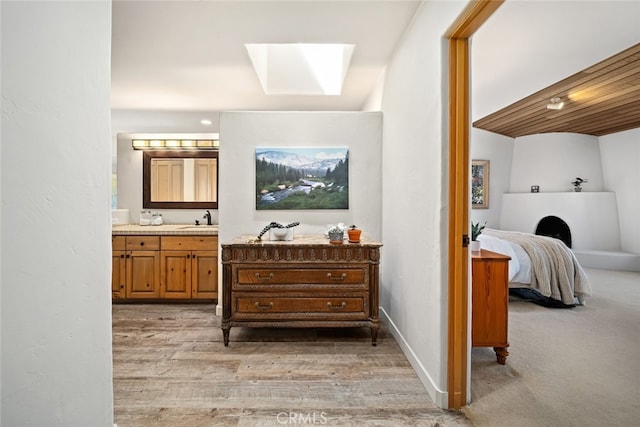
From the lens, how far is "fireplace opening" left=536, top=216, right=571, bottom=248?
6.68 meters

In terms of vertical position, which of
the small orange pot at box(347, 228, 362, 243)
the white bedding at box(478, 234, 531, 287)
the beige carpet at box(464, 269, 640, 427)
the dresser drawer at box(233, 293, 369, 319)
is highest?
the small orange pot at box(347, 228, 362, 243)

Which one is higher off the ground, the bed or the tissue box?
the tissue box

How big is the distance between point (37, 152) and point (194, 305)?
3.27m

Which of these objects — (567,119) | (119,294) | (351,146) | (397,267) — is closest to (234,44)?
(351,146)

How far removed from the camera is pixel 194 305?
3.92m

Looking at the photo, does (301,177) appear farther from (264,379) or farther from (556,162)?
(556,162)

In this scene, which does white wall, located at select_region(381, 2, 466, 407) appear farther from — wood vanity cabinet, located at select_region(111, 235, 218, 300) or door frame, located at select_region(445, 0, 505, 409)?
Answer: wood vanity cabinet, located at select_region(111, 235, 218, 300)

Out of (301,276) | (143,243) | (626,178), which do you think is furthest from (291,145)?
(626,178)

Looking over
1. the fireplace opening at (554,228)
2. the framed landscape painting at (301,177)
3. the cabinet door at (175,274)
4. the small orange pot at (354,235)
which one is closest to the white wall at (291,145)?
the framed landscape painting at (301,177)

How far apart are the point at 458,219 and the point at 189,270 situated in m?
3.22

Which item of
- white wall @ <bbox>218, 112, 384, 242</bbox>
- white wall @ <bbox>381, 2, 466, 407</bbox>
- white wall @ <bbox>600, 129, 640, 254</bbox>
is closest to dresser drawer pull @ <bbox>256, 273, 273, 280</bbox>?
white wall @ <bbox>218, 112, 384, 242</bbox>

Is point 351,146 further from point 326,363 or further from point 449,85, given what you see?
point 326,363

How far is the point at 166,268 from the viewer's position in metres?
3.93

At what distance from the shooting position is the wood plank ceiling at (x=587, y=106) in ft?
12.3
